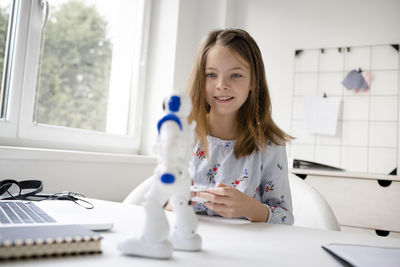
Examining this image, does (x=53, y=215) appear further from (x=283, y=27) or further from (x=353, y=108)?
(x=283, y=27)

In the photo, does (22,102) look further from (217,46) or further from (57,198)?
(217,46)

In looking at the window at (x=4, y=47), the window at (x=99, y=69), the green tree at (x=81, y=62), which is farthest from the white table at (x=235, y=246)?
the green tree at (x=81, y=62)

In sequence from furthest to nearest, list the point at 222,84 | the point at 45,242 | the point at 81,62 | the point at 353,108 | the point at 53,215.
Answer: the point at 353,108
the point at 81,62
the point at 222,84
the point at 53,215
the point at 45,242

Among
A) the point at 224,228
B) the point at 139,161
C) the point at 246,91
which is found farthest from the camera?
the point at 139,161

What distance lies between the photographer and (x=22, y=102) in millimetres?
1486

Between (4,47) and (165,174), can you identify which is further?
(4,47)

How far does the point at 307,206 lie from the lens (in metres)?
1.13

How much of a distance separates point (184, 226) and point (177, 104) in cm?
18

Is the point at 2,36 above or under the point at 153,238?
above

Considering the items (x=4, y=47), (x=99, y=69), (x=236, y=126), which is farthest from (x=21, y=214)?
(x=99, y=69)

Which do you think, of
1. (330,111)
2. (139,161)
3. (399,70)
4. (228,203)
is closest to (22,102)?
(139,161)

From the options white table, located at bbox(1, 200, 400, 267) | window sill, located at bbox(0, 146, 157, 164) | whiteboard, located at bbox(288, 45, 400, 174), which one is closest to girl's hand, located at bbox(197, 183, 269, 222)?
white table, located at bbox(1, 200, 400, 267)

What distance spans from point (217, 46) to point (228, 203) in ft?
1.78

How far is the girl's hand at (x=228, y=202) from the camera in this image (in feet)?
A: 2.58
